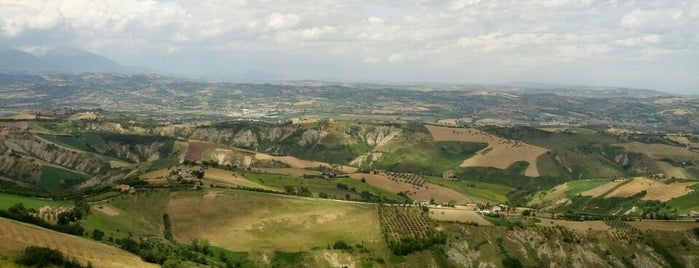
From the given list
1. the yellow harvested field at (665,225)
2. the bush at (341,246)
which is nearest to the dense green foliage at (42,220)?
the bush at (341,246)

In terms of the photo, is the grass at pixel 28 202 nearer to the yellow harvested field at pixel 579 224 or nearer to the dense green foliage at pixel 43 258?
the dense green foliage at pixel 43 258

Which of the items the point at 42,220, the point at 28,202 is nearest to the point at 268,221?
the point at 42,220

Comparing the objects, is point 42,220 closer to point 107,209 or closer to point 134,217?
point 107,209

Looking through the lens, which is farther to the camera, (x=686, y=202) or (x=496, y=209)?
(x=686, y=202)

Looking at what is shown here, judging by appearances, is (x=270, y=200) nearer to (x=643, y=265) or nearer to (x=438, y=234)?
(x=438, y=234)

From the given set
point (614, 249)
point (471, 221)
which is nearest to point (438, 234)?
point (471, 221)

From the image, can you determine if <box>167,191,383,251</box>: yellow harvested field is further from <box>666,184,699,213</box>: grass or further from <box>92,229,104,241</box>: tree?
<box>666,184,699,213</box>: grass

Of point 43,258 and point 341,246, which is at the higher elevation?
point 43,258

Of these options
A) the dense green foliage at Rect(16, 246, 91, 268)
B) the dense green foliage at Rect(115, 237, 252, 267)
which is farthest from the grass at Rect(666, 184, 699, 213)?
the dense green foliage at Rect(16, 246, 91, 268)
